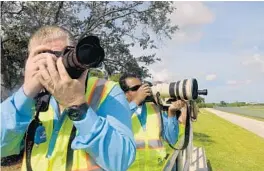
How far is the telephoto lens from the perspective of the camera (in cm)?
165

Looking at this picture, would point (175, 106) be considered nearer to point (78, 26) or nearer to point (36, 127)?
point (36, 127)

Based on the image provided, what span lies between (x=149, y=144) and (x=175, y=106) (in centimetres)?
63

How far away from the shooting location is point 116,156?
1.79m

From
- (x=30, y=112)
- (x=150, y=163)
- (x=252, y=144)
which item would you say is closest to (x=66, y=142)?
(x=30, y=112)

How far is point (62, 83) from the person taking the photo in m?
1.67

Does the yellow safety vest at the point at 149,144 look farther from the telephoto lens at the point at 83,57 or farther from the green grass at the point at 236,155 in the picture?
the green grass at the point at 236,155

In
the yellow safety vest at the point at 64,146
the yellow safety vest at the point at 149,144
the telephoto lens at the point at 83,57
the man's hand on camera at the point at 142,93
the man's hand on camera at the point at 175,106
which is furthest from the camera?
the man's hand on camera at the point at 175,106

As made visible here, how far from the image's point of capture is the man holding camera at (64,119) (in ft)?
5.65

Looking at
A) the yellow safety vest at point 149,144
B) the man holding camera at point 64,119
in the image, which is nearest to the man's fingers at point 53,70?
the man holding camera at point 64,119

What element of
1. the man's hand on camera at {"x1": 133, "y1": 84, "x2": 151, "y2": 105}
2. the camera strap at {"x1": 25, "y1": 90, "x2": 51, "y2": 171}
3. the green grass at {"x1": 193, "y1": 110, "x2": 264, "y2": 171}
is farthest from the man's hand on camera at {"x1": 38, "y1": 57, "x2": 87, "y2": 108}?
the green grass at {"x1": 193, "y1": 110, "x2": 264, "y2": 171}

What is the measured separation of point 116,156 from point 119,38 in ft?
47.0

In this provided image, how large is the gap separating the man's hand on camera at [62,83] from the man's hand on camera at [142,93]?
7.44 feet

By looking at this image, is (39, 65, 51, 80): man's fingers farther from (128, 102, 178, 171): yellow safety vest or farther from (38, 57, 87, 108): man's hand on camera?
(128, 102, 178, 171): yellow safety vest

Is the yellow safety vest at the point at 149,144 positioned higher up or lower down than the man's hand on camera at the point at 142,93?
lower down
